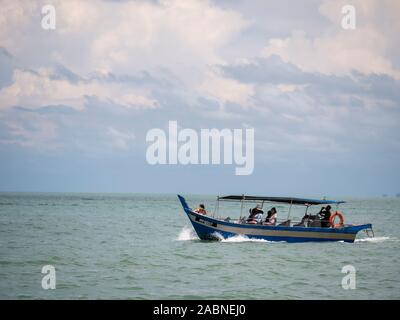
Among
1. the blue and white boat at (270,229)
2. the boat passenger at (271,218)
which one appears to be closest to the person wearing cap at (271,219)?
the boat passenger at (271,218)

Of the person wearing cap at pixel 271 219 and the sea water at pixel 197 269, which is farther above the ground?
the person wearing cap at pixel 271 219

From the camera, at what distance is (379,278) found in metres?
25.4

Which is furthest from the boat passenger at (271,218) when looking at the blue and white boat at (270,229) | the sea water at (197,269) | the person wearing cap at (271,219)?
the sea water at (197,269)

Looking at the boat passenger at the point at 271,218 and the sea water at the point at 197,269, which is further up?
the boat passenger at the point at 271,218

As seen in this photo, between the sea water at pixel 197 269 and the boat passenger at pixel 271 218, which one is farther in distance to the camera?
the boat passenger at pixel 271 218

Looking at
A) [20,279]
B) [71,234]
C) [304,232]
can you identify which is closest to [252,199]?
[304,232]

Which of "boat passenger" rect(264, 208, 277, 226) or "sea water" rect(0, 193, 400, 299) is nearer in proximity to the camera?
"sea water" rect(0, 193, 400, 299)

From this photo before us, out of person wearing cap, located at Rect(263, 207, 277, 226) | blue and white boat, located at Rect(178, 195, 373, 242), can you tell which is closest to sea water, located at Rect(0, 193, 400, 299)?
blue and white boat, located at Rect(178, 195, 373, 242)

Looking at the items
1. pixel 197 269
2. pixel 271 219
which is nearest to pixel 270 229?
pixel 271 219

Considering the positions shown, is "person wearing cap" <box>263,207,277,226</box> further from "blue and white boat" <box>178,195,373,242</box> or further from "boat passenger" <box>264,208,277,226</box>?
"blue and white boat" <box>178,195,373,242</box>

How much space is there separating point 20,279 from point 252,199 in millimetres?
15131

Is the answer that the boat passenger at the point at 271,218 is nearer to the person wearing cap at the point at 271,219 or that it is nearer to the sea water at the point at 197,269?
the person wearing cap at the point at 271,219
